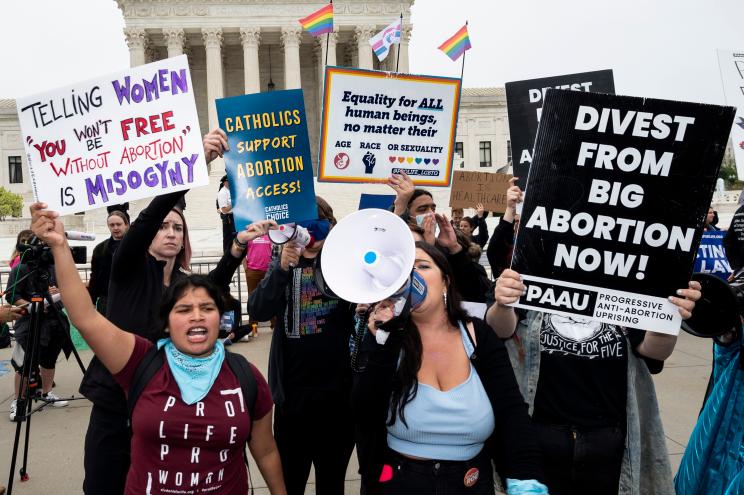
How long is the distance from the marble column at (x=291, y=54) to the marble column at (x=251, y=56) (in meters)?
2.04

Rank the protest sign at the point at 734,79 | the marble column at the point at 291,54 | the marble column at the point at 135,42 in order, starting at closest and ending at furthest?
the protest sign at the point at 734,79 < the marble column at the point at 135,42 < the marble column at the point at 291,54

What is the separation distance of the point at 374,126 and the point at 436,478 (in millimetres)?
2994

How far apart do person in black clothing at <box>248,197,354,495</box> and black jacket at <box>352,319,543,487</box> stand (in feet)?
2.89

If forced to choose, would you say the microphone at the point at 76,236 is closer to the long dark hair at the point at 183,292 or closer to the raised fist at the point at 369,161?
the long dark hair at the point at 183,292

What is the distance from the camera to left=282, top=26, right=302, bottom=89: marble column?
4200 cm

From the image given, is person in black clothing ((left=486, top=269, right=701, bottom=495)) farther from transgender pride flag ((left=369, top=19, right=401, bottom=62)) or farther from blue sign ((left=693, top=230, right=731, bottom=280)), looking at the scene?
transgender pride flag ((left=369, top=19, right=401, bottom=62))

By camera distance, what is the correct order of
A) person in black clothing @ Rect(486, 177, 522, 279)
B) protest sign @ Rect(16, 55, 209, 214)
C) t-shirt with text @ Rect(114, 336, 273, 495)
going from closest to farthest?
t-shirt with text @ Rect(114, 336, 273, 495) < protest sign @ Rect(16, 55, 209, 214) < person in black clothing @ Rect(486, 177, 522, 279)

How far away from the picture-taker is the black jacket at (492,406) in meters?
2.13

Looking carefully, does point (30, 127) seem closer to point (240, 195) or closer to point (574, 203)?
point (240, 195)

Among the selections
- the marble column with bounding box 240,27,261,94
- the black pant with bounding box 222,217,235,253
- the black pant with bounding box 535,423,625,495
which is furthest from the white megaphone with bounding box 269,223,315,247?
the marble column with bounding box 240,27,261,94

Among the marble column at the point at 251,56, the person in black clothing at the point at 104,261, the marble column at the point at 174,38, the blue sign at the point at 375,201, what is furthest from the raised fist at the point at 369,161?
Answer: the marble column at the point at 174,38

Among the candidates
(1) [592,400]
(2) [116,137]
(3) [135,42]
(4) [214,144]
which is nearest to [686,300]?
(1) [592,400]

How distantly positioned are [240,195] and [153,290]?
38.2 inches

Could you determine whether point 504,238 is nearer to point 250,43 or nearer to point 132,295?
point 132,295
